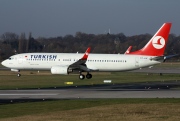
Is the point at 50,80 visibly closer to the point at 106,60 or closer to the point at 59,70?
the point at 59,70

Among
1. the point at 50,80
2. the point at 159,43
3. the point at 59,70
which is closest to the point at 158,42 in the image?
the point at 159,43

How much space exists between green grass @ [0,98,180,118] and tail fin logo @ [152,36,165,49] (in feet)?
85.0

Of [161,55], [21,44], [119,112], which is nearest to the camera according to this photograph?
[119,112]

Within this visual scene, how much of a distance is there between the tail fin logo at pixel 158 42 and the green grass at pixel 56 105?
85.0ft

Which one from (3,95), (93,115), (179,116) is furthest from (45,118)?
(3,95)

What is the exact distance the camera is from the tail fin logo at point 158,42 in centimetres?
5997

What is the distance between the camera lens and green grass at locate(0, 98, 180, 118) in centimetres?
2842

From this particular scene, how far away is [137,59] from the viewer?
60.3 metres

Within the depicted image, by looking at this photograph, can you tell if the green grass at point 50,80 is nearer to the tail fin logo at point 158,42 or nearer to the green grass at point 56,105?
the tail fin logo at point 158,42

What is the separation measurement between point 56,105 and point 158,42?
1202 inches

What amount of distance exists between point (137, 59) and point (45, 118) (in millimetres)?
36450

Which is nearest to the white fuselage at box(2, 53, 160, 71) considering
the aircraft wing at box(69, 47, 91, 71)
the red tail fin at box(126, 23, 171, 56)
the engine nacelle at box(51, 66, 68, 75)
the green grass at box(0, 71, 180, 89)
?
the aircraft wing at box(69, 47, 91, 71)

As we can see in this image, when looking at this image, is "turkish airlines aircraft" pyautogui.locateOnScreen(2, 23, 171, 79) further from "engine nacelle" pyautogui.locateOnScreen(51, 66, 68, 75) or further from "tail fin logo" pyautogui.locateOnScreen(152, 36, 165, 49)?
"engine nacelle" pyautogui.locateOnScreen(51, 66, 68, 75)

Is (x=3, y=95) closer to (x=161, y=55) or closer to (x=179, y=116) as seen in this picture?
(x=179, y=116)
